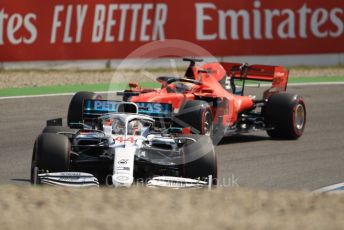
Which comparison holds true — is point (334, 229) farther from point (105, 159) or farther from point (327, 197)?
point (105, 159)

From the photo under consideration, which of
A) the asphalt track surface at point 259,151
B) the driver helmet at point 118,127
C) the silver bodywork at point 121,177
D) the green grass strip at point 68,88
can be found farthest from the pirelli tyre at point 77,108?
the green grass strip at point 68,88

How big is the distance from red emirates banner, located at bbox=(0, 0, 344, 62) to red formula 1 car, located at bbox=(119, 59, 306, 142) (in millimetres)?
6906

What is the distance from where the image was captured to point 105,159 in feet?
35.0

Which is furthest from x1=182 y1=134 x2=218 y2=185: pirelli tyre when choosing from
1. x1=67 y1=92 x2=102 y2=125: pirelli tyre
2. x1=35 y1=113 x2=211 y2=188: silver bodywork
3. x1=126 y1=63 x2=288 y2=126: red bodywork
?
x1=67 y1=92 x2=102 y2=125: pirelli tyre

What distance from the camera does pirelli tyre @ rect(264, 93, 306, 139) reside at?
1536 cm

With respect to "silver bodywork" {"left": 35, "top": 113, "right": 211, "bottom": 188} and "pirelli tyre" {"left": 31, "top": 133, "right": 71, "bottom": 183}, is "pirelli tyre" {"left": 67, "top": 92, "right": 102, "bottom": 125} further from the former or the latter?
"pirelli tyre" {"left": 31, "top": 133, "right": 71, "bottom": 183}

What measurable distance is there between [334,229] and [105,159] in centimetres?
353

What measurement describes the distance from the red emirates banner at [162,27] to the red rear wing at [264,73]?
22.7 feet

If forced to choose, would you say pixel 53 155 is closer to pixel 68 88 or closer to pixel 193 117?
pixel 193 117

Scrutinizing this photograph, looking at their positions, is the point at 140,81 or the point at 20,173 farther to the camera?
the point at 140,81

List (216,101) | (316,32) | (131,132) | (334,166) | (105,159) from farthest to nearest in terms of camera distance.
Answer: (316,32), (216,101), (334,166), (131,132), (105,159)

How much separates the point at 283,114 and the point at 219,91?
1097 mm

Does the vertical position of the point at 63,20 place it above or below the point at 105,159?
above

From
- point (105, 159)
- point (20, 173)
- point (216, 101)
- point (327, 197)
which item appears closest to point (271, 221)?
point (327, 197)
